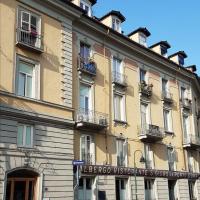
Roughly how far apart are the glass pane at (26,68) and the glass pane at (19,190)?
6645 millimetres

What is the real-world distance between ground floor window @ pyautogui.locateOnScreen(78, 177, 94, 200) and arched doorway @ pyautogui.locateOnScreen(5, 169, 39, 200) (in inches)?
153

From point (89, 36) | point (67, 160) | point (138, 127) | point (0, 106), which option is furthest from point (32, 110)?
point (138, 127)

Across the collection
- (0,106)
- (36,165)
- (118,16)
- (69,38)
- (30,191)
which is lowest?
(30,191)

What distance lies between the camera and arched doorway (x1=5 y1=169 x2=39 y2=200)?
62.7 ft

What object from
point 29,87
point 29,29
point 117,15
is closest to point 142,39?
point 117,15

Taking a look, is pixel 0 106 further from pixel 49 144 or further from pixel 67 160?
pixel 67 160

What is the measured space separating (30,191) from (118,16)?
17.6 metres

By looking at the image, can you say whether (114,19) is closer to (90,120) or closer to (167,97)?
(167,97)

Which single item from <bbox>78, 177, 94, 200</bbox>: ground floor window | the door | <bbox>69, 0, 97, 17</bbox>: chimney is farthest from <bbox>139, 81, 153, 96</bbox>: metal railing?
the door

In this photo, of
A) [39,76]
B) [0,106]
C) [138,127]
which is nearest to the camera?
[0,106]

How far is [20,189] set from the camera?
64.9ft

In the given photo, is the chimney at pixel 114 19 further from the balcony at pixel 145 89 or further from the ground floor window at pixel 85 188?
the ground floor window at pixel 85 188

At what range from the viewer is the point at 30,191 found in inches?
795

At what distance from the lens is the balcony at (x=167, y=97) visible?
109ft
